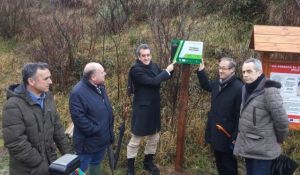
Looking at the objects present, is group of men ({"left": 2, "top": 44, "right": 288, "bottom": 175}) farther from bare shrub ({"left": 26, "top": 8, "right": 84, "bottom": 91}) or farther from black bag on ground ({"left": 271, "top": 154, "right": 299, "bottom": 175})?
bare shrub ({"left": 26, "top": 8, "right": 84, "bottom": 91})

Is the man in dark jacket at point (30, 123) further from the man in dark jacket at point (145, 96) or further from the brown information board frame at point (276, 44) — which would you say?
the brown information board frame at point (276, 44)

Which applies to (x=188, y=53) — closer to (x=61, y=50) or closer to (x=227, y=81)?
(x=227, y=81)

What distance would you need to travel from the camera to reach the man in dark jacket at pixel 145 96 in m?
4.46

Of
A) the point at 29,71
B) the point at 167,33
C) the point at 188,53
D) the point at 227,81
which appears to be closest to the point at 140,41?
the point at 167,33

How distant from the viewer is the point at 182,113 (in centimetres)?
491

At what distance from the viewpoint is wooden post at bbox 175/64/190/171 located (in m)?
4.77

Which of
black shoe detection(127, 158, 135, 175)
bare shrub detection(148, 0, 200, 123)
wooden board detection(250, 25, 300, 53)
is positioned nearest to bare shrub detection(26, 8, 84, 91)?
bare shrub detection(148, 0, 200, 123)

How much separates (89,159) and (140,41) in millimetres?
4728

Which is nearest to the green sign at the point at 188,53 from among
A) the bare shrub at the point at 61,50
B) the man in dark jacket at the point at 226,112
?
the man in dark jacket at the point at 226,112

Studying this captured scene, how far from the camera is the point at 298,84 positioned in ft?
16.0

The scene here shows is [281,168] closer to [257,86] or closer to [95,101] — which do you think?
[257,86]

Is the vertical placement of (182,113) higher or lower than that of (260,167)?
higher

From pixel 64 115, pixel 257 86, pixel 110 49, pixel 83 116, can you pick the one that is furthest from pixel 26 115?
pixel 110 49

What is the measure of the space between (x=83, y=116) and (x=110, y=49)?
5672mm
